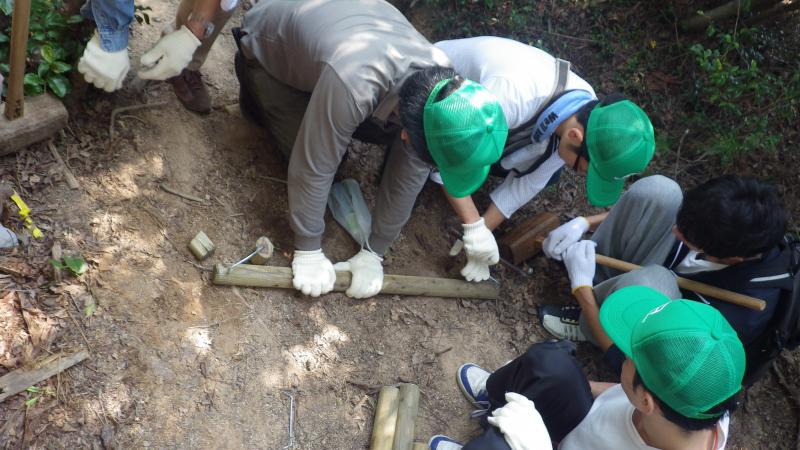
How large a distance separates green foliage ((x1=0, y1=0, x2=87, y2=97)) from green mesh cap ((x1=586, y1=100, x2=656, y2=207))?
2.56 metres

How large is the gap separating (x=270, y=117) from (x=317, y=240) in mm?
754

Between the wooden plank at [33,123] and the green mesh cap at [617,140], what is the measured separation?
2599 millimetres

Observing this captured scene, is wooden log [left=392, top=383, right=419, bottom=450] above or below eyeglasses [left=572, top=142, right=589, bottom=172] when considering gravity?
below

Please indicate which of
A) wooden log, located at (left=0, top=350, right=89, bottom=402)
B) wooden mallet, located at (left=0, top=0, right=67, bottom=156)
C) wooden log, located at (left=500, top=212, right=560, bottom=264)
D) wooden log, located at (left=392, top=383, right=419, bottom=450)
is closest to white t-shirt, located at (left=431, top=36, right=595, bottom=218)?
wooden log, located at (left=500, top=212, right=560, bottom=264)

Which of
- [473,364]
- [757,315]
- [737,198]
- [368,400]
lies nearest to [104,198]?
[368,400]

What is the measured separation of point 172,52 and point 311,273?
130cm

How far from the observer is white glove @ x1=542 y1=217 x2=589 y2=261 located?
12.2 ft

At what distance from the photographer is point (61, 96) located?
2.91m

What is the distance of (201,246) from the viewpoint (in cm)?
295

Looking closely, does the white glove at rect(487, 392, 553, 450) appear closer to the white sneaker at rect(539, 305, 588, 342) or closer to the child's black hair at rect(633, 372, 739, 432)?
the child's black hair at rect(633, 372, 739, 432)

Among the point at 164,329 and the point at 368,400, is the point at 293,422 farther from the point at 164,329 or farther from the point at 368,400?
the point at 164,329

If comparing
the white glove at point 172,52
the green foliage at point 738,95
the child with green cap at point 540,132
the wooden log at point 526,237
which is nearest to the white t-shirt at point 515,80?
the child with green cap at point 540,132

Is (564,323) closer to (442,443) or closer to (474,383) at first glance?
(474,383)

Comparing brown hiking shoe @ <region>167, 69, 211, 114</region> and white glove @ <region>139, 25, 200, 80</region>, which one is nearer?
white glove @ <region>139, 25, 200, 80</region>
